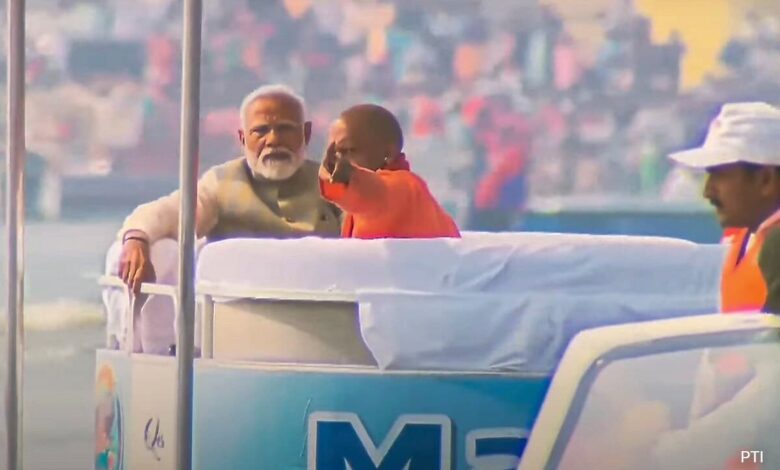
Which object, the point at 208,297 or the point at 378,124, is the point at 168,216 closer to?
the point at 208,297

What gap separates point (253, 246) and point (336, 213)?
0.15 metres

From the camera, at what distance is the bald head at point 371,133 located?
2281 mm

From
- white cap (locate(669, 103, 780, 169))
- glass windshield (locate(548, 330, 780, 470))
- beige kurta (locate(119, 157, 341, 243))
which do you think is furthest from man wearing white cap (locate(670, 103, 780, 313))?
beige kurta (locate(119, 157, 341, 243))

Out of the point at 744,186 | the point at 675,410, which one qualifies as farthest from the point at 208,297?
the point at 744,186

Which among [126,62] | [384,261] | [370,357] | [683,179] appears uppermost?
[126,62]

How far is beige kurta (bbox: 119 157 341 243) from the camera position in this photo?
90.1 inches

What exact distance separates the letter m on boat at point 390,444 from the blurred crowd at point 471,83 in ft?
1.13

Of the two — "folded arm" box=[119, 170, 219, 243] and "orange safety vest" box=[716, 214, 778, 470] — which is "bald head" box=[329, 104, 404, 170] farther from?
"orange safety vest" box=[716, 214, 778, 470]

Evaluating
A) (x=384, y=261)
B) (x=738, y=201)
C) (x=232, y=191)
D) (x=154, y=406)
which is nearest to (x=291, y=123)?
(x=232, y=191)

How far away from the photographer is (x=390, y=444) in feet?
7.20

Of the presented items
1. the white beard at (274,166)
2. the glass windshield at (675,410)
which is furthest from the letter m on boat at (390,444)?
the white beard at (274,166)

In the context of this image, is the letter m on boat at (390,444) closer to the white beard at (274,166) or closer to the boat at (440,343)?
the boat at (440,343)

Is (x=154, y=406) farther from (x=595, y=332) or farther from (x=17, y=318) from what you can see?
(x=595, y=332)

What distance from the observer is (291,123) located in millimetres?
2320
